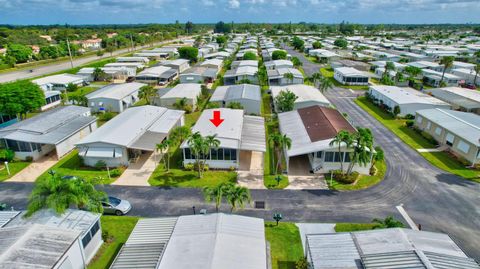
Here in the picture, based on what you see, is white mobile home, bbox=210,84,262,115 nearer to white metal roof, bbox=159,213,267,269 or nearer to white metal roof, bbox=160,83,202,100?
white metal roof, bbox=160,83,202,100

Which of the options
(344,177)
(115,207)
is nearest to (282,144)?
(344,177)

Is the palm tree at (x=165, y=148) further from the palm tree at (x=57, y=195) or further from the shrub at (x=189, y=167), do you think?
the palm tree at (x=57, y=195)

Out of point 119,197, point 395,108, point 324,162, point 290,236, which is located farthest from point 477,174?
point 119,197

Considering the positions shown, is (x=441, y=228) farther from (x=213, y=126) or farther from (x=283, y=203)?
(x=213, y=126)

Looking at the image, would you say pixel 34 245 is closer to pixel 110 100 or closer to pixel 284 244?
pixel 284 244

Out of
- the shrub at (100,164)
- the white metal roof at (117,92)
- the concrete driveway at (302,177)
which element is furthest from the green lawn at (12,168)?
the concrete driveway at (302,177)

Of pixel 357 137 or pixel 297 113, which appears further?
pixel 297 113
